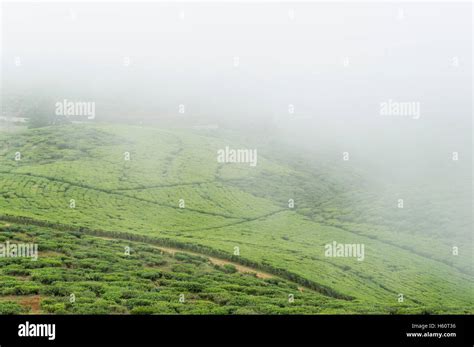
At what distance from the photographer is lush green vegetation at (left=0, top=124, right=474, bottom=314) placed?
43906 millimetres

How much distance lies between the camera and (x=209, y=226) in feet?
287

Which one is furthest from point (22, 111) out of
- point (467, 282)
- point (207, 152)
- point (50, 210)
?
point (467, 282)

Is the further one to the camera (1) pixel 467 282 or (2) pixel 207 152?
(2) pixel 207 152

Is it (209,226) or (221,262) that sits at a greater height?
(209,226)

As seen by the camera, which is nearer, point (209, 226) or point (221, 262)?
point (221, 262)

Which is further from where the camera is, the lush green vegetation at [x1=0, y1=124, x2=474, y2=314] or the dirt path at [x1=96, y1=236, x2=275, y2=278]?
the dirt path at [x1=96, y1=236, x2=275, y2=278]

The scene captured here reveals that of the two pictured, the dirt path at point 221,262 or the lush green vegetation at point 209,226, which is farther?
the dirt path at point 221,262

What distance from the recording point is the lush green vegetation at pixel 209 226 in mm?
43906

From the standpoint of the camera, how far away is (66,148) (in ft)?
408
